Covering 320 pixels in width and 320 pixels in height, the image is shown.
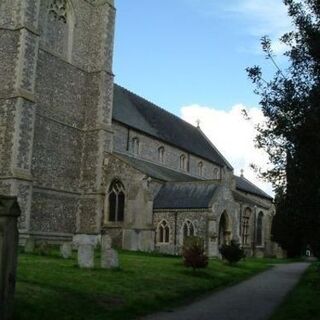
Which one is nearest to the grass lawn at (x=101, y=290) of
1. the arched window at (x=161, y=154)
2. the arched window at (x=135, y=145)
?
the arched window at (x=135, y=145)

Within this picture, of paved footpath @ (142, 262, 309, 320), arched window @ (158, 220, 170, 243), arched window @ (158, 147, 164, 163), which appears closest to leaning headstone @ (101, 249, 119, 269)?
paved footpath @ (142, 262, 309, 320)

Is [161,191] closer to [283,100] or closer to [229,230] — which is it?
[229,230]

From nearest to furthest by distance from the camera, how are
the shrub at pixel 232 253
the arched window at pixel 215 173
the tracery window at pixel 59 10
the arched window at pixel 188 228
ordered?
the shrub at pixel 232 253
the tracery window at pixel 59 10
the arched window at pixel 188 228
the arched window at pixel 215 173

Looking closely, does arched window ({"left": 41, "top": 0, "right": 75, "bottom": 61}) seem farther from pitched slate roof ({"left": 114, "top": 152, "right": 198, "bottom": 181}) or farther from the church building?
pitched slate roof ({"left": 114, "top": 152, "right": 198, "bottom": 181})

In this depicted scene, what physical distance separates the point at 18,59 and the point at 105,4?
32.7 ft

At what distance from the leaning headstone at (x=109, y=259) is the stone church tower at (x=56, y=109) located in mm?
A: 11102

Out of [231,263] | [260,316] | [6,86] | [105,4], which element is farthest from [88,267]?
[105,4]

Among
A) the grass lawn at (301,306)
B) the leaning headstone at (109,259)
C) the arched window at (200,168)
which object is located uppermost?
the arched window at (200,168)

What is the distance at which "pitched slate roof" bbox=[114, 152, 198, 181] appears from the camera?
1410 inches

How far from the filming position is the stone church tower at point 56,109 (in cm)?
2838

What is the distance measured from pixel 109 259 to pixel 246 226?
31.9 metres

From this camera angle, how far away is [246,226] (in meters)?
48.0

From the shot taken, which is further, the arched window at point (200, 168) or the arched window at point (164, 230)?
the arched window at point (200, 168)

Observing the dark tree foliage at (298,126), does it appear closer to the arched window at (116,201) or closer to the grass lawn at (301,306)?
the grass lawn at (301,306)
